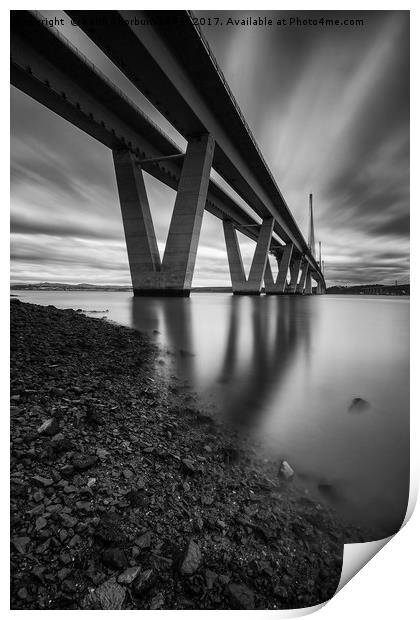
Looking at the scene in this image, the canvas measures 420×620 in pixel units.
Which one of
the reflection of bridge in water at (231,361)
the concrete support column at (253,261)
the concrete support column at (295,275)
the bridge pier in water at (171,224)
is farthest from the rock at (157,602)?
the concrete support column at (295,275)

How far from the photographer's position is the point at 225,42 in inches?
72.4

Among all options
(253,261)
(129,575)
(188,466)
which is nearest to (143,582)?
(129,575)

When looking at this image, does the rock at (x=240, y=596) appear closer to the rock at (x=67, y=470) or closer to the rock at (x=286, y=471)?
the rock at (x=286, y=471)

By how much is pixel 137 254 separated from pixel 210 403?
11350mm

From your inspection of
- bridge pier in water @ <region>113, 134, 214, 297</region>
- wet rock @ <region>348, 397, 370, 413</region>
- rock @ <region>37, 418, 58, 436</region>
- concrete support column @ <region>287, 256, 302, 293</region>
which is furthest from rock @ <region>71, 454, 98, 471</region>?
concrete support column @ <region>287, 256, 302, 293</region>

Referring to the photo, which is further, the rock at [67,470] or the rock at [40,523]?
the rock at [67,470]

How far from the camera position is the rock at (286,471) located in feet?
4.19

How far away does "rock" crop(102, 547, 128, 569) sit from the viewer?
0.78 m

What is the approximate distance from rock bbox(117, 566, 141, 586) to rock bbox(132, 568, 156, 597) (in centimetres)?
1

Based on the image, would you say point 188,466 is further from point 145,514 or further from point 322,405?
point 322,405

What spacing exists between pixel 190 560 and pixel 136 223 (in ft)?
42.4

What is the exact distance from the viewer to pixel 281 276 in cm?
3688

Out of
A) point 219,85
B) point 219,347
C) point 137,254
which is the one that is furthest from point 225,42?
point 137,254

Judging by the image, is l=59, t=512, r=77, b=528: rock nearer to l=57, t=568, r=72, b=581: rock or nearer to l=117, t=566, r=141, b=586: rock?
l=57, t=568, r=72, b=581: rock
